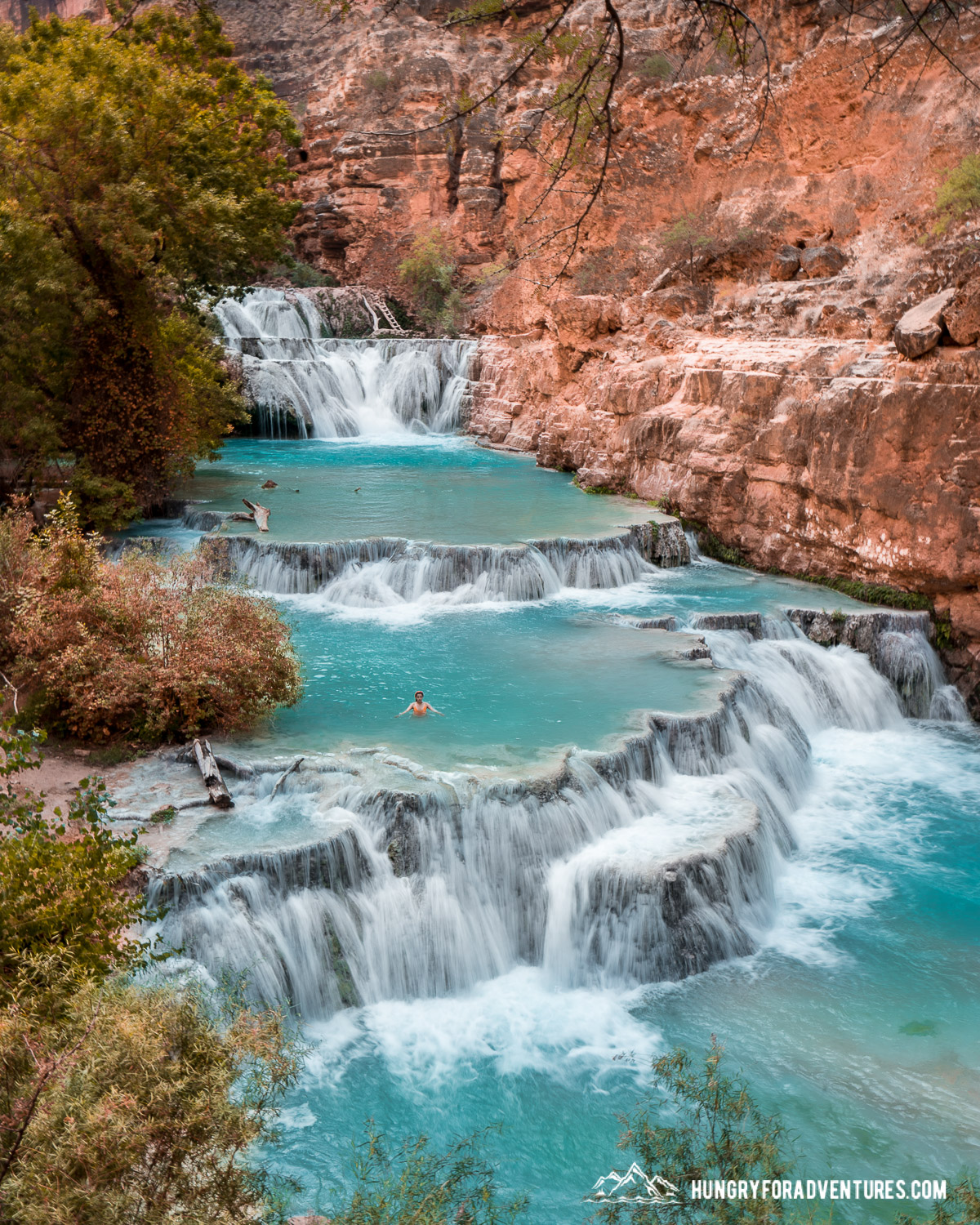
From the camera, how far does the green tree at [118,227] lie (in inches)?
520

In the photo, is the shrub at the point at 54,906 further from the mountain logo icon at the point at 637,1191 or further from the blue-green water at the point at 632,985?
the mountain logo icon at the point at 637,1191

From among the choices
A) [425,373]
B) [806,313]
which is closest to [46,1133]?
[806,313]

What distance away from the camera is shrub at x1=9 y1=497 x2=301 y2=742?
902 cm

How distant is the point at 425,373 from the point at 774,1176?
23.8 meters

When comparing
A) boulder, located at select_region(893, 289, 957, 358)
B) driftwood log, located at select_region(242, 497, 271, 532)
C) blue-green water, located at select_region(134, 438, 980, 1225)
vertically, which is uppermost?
boulder, located at select_region(893, 289, 957, 358)

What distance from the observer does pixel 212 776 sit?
8.46m

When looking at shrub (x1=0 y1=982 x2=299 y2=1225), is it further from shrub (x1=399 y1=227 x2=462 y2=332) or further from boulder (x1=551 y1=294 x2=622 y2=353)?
shrub (x1=399 y1=227 x2=462 y2=332)

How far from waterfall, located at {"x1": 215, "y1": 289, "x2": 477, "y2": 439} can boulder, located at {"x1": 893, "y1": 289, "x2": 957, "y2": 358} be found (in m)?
13.9

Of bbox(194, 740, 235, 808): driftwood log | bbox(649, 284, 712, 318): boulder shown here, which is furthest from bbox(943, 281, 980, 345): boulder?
bbox(194, 740, 235, 808): driftwood log

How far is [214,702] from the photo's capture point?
941 centimetres

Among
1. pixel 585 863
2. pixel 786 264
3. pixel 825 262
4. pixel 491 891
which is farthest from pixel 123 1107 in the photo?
pixel 786 264

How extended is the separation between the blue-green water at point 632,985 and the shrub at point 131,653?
0.57m

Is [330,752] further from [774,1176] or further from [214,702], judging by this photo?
[774,1176]

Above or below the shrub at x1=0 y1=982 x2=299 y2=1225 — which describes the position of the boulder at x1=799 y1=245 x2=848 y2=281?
above
